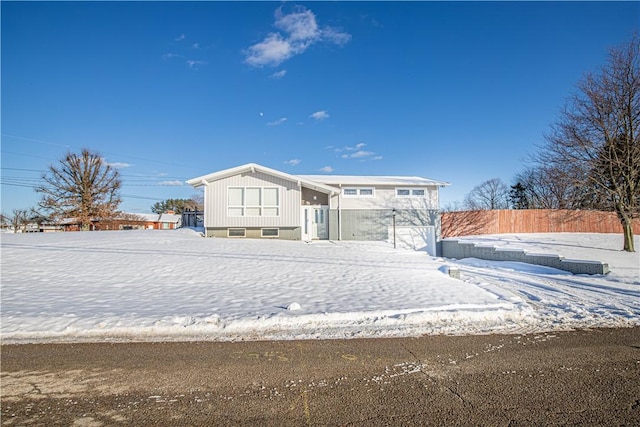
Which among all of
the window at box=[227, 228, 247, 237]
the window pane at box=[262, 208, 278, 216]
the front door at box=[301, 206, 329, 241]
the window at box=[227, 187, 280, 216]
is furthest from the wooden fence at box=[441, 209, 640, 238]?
the window at box=[227, 228, 247, 237]

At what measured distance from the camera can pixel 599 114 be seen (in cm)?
1530

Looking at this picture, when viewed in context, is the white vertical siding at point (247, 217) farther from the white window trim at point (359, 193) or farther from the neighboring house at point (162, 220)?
the neighboring house at point (162, 220)

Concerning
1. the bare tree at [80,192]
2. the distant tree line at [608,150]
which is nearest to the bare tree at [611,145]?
the distant tree line at [608,150]

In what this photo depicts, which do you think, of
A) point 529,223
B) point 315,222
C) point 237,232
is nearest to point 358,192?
point 315,222

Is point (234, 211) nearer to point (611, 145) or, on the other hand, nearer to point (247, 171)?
point (247, 171)

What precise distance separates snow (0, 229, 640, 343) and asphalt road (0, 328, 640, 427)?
741 mm

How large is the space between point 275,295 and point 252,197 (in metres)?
12.4

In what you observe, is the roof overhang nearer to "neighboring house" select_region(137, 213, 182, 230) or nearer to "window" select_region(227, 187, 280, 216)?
"window" select_region(227, 187, 280, 216)

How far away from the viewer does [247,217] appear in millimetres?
19250

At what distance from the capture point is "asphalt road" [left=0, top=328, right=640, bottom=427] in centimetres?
275

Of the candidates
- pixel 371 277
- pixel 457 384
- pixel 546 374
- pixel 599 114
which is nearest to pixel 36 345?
pixel 457 384

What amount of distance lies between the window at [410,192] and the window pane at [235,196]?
1066cm

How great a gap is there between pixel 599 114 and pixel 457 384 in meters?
18.1

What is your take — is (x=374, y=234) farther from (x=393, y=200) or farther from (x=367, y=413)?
(x=367, y=413)
